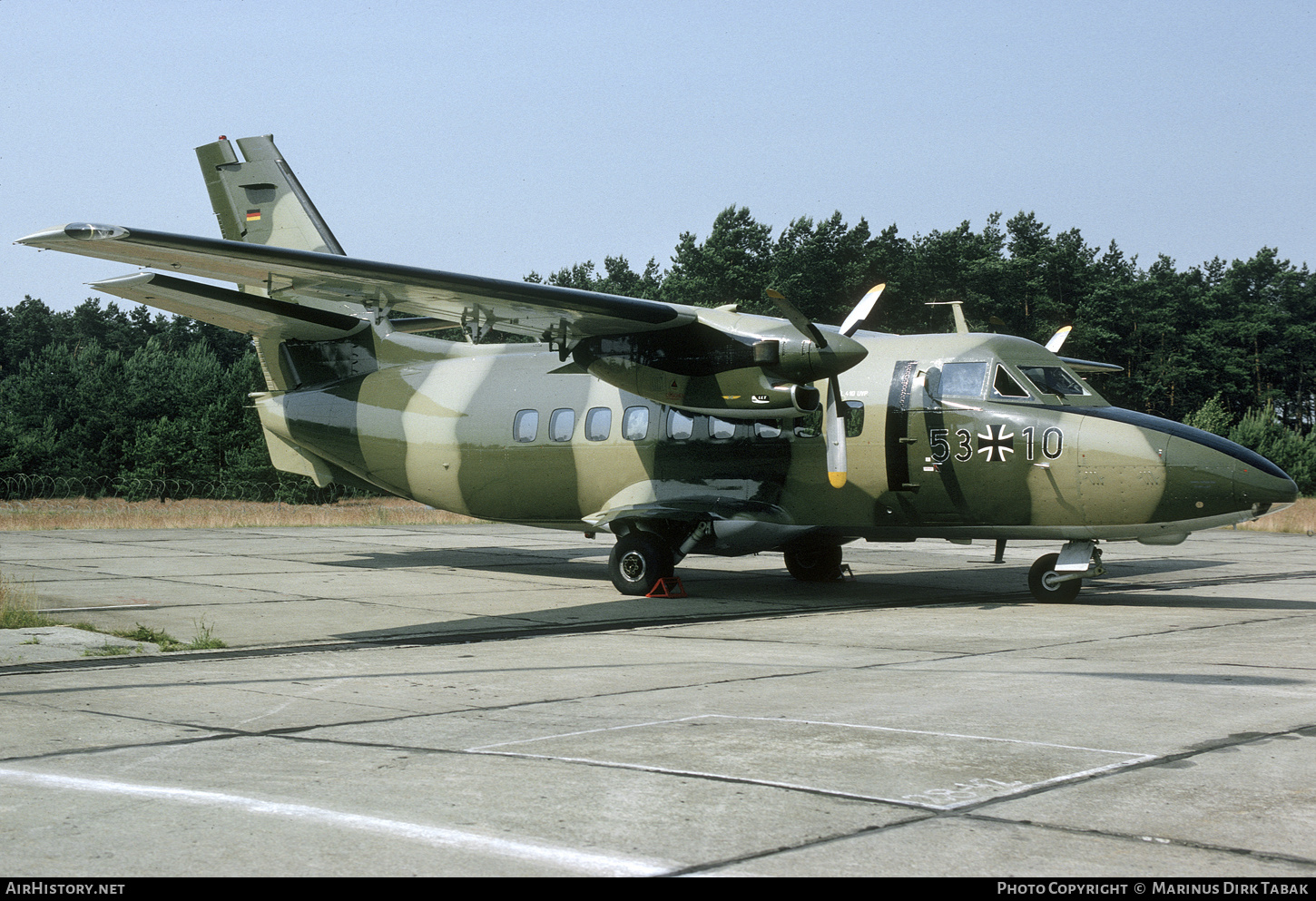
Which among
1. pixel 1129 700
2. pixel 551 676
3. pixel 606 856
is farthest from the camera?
pixel 551 676

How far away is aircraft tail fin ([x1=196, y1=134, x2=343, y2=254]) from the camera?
22234 millimetres

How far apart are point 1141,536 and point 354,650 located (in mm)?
10612

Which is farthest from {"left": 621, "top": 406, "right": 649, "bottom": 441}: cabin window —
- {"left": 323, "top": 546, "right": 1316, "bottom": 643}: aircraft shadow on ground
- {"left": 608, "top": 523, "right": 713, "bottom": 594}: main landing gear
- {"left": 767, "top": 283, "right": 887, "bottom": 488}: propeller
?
{"left": 767, "top": 283, "right": 887, "bottom": 488}: propeller

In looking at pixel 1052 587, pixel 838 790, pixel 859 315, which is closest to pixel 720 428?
pixel 859 315

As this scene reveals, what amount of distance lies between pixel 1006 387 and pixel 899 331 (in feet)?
224

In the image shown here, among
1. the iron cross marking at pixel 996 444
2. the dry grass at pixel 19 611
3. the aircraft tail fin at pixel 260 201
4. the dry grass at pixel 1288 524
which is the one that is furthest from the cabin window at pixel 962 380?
the dry grass at pixel 1288 524

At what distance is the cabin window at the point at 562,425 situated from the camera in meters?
19.2

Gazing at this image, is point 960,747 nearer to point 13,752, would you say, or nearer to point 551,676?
point 551,676

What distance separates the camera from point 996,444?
625 inches

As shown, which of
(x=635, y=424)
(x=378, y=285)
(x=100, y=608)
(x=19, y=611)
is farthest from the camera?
(x=635, y=424)

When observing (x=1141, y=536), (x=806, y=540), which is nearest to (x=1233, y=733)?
(x=1141, y=536)

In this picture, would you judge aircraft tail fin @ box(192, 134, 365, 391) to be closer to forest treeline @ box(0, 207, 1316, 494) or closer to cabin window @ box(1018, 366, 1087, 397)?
cabin window @ box(1018, 366, 1087, 397)

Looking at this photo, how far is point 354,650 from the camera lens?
11539mm

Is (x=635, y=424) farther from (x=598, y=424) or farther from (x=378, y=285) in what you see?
(x=378, y=285)
